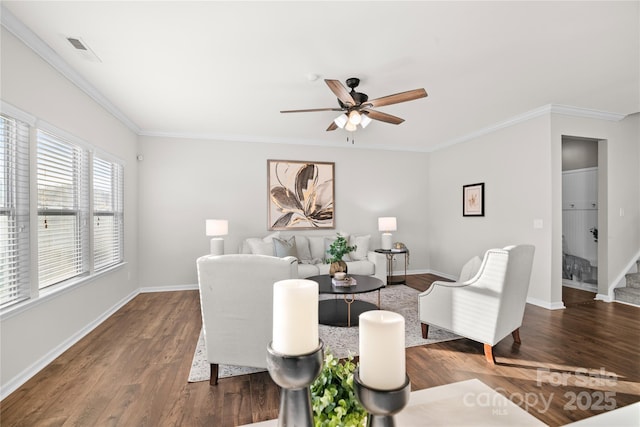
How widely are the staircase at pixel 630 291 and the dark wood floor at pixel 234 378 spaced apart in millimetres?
1002

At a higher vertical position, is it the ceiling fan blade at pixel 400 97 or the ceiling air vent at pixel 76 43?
the ceiling air vent at pixel 76 43

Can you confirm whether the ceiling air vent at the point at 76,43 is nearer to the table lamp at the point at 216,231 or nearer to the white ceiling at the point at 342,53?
the white ceiling at the point at 342,53

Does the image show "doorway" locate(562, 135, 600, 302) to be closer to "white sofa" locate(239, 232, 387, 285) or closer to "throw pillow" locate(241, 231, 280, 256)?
"white sofa" locate(239, 232, 387, 285)

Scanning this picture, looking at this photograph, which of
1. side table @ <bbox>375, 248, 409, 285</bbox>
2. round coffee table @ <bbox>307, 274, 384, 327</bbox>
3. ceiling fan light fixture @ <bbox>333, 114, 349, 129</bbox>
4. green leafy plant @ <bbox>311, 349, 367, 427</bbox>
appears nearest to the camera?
green leafy plant @ <bbox>311, 349, 367, 427</bbox>

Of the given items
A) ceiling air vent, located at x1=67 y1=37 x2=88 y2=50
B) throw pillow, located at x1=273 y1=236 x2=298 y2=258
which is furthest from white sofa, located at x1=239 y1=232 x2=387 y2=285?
ceiling air vent, located at x1=67 y1=37 x2=88 y2=50

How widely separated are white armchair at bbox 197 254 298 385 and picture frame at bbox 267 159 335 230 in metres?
3.26

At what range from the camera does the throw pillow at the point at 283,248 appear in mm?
4707

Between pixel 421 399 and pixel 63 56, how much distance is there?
3676 millimetres

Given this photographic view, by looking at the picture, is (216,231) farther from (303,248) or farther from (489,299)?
(489,299)

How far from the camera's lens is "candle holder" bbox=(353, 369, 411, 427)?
54 centimetres

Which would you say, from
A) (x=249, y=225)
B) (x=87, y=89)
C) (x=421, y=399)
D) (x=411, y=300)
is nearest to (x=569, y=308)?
(x=411, y=300)

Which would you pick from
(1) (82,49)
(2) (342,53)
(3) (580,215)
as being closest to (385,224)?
(2) (342,53)

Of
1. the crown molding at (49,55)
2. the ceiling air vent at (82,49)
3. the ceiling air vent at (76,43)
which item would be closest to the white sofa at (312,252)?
the crown molding at (49,55)

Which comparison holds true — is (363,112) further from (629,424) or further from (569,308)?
(569,308)
